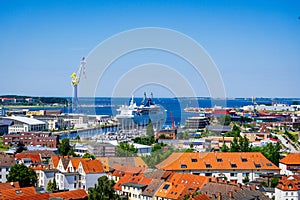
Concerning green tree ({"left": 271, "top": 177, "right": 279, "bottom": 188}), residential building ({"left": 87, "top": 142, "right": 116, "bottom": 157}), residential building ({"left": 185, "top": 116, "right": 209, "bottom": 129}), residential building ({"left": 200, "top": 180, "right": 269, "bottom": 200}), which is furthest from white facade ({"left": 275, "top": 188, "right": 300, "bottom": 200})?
residential building ({"left": 185, "top": 116, "right": 209, "bottom": 129})

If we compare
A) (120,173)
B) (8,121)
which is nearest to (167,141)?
(120,173)

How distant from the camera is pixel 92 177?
28.5ft

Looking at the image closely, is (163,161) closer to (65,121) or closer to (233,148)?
(233,148)

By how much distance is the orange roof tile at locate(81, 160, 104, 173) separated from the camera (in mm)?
8705

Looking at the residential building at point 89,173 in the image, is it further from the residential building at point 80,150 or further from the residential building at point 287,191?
the residential building at point 80,150

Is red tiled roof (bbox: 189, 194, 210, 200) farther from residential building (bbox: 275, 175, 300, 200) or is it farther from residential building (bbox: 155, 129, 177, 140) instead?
residential building (bbox: 155, 129, 177, 140)

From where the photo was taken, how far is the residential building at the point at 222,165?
9.72m

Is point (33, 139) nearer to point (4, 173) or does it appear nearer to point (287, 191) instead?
point (4, 173)

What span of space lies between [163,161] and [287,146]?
7.69 meters

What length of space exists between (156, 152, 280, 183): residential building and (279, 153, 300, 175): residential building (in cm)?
42

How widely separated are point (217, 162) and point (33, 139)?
10.8 m

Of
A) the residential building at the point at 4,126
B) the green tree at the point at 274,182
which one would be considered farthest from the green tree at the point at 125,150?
the residential building at the point at 4,126

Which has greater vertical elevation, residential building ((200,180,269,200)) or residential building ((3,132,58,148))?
residential building ((200,180,269,200))

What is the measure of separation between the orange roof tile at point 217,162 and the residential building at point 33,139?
8265mm
